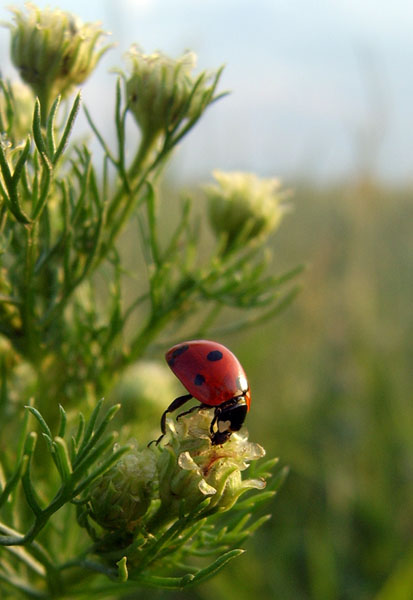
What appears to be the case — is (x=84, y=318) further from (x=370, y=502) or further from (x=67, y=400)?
(x=370, y=502)

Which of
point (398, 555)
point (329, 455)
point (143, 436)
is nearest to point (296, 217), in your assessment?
point (329, 455)

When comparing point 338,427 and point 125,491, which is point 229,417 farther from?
point 338,427

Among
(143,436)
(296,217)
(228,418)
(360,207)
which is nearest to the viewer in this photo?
(228,418)

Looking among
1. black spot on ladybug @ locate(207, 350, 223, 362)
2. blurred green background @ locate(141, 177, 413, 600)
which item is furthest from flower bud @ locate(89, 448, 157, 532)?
blurred green background @ locate(141, 177, 413, 600)

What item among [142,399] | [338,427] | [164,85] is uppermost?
[164,85]

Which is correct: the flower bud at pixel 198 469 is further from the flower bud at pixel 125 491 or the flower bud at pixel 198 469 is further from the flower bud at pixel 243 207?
the flower bud at pixel 243 207

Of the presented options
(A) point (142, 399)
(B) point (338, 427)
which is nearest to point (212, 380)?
(A) point (142, 399)
